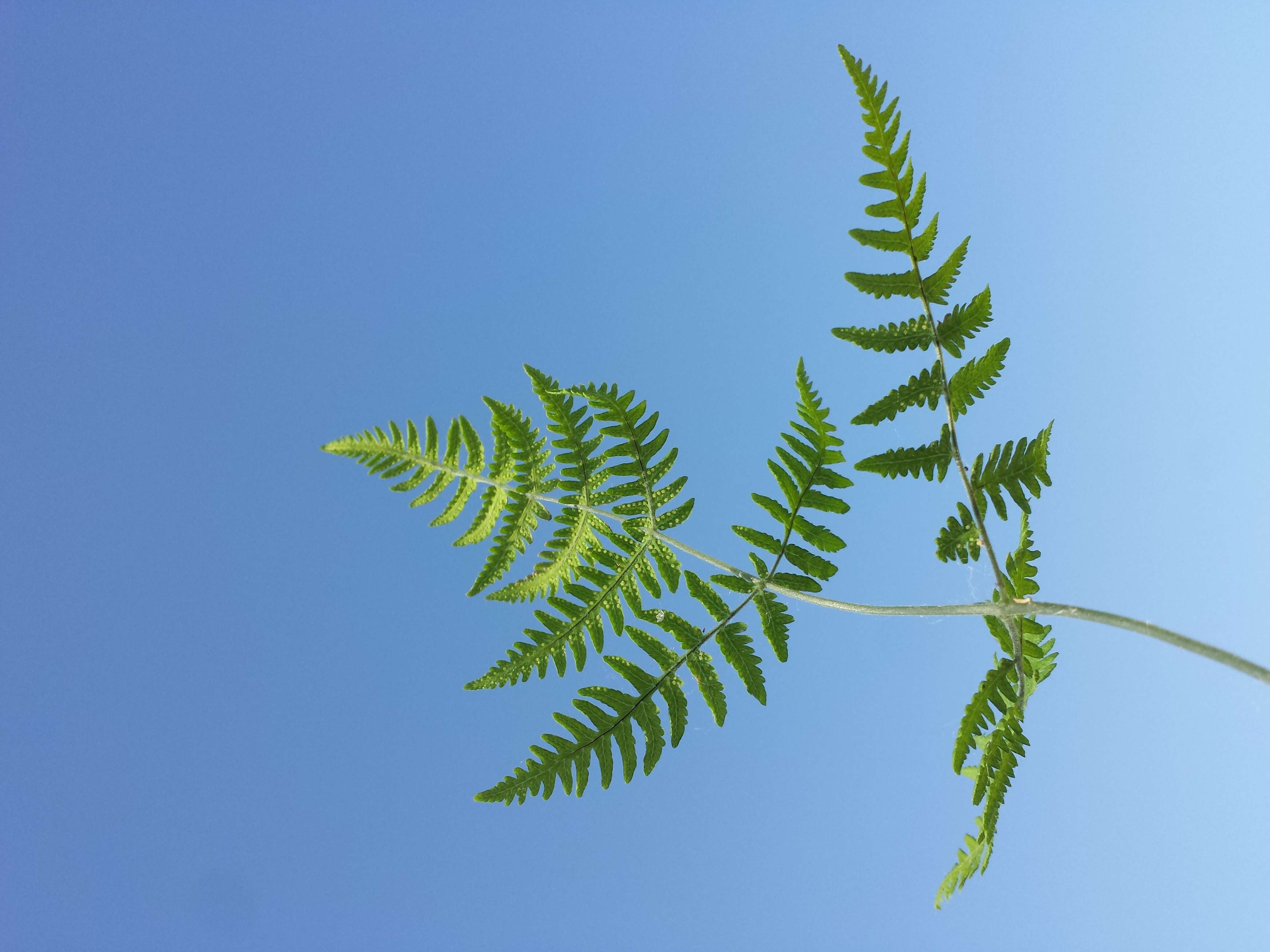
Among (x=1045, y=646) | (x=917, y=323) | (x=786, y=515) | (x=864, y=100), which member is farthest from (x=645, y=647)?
(x=864, y=100)

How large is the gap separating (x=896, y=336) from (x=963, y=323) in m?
0.22

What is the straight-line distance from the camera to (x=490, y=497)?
9.73ft

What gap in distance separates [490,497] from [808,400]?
3.98 feet

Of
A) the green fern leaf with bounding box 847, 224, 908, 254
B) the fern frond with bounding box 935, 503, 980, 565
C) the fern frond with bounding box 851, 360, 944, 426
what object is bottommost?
the fern frond with bounding box 935, 503, 980, 565

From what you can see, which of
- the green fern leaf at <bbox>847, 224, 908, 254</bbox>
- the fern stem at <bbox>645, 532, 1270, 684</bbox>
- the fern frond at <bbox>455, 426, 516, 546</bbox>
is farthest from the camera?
the fern frond at <bbox>455, 426, 516, 546</bbox>

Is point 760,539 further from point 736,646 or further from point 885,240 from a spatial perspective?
point 885,240

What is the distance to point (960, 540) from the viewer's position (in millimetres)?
2705

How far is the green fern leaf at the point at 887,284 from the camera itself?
2545mm

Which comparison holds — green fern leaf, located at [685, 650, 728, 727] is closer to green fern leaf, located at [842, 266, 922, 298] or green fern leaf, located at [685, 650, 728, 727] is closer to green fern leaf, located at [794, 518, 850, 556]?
green fern leaf, located at [794, 518, 850, 556]

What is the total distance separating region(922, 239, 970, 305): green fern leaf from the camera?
2.53m

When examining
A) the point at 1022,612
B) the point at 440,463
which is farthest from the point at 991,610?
the point at 440,463

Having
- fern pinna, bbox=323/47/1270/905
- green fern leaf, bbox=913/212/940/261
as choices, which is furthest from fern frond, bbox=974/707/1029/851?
green fern leaf, bbox=913/212/940/261

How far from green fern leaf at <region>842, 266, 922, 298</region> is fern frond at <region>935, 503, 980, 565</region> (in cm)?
73

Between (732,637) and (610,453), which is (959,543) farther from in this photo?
(610,453)
